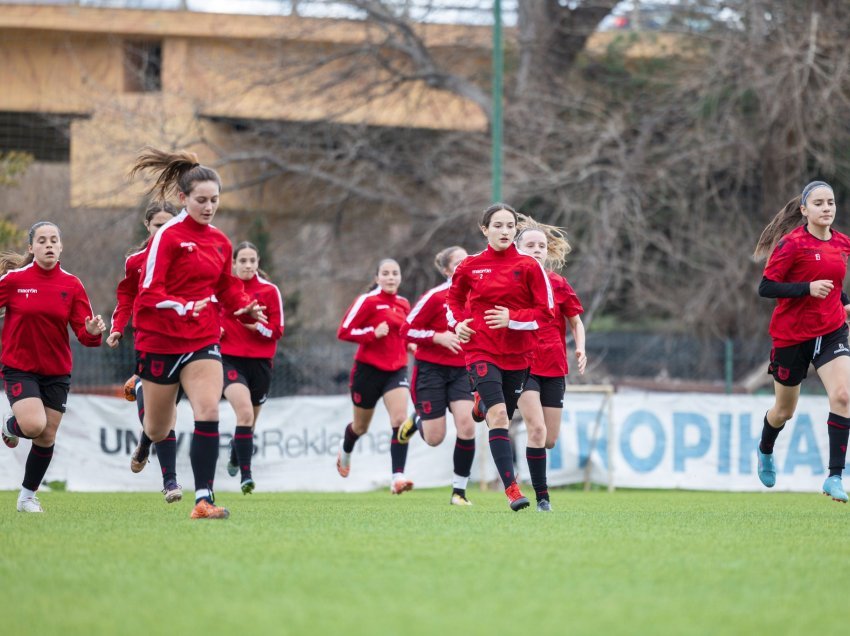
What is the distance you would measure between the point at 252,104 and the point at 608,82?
7815 millimetres

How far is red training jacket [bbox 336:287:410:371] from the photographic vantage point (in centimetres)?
1250

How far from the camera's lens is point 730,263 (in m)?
23.2

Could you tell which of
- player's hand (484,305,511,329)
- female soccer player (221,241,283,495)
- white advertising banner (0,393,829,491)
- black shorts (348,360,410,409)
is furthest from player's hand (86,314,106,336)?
white advertising banner (0,393,829,491)

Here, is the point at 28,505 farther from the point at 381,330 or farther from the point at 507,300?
the point at 507,300

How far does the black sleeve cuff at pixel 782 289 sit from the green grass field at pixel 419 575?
171cm

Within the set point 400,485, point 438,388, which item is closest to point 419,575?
point 438,388

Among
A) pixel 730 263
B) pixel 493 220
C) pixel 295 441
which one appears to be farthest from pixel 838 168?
pixel 493 220

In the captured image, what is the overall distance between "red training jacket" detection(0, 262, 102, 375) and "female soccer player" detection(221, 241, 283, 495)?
2.35 m

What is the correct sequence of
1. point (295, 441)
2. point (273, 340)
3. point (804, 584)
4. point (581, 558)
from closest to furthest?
point (804, 584)
point (581, 558)
point (273, 340)
point (295, 441)

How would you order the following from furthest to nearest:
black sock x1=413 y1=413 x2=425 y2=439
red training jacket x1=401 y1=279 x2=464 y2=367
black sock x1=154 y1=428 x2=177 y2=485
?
black sock x1=413 y1=413 x2=425 y2=439 < red training jacket x1=401 y1=279 x2=464 y2=367 < black sock x1=154 y1=428 x2=177 y2=485

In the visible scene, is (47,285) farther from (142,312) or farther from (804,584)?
(804,584)

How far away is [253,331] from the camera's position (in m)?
12.1

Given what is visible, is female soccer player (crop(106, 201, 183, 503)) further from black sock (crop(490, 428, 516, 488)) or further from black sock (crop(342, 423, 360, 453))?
black sock (crop(342, 423, 360, 453))

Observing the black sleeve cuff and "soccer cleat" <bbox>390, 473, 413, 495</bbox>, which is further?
"soccer cleat" <bbox>390, 473, 413, 495</bbox>
